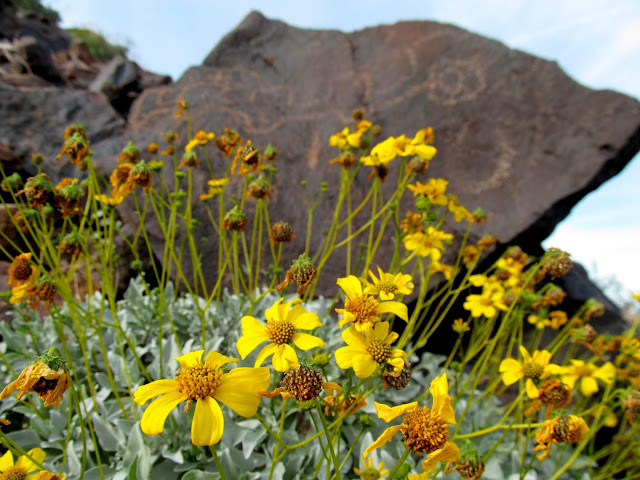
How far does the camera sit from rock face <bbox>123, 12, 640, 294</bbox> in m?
2.48

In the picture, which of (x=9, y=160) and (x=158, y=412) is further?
(x=9, y=160)

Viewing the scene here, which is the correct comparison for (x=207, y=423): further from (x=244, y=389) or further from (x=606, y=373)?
(x=606, y=373)

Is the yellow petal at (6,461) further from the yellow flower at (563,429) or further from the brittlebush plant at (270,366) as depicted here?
the yellow flower at (563,429)

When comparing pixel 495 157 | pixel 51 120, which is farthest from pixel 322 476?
pixel 51 120

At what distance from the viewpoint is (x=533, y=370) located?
104 centimetres

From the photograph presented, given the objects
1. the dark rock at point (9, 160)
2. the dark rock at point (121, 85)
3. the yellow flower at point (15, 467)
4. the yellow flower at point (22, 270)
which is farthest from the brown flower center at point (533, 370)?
the dark rock at point (121, 85)

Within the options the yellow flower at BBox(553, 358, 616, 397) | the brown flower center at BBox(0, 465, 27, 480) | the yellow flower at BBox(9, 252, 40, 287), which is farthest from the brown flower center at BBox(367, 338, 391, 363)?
the yellow flower at BBox(553, 358, 616, 397)

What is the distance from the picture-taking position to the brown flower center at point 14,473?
0.80 m

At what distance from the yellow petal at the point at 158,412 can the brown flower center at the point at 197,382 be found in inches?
0.5

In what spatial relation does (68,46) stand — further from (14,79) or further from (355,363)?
(355,363)

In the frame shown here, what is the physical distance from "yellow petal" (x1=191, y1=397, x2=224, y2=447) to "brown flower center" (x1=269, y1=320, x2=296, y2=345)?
186 millimetres

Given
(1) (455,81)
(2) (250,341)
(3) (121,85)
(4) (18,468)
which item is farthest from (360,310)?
(3) (121,85)

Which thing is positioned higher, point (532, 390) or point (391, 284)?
point (391, 284)

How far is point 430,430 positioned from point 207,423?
353mm
